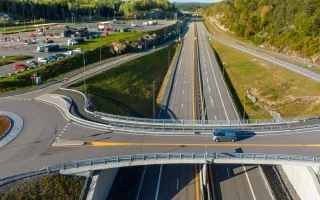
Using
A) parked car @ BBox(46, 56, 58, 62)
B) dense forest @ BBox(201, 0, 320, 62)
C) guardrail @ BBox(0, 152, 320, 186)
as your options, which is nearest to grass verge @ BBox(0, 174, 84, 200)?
guardrail @ BBox(0, 152, 320, 186)

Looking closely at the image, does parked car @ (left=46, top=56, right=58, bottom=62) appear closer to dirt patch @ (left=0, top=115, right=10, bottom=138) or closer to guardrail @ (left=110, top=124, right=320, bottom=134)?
dirt patch @ (left=0, top=115, right=10, bottom=138)

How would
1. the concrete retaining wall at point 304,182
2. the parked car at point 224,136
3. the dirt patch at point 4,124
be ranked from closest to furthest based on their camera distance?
the concrete retaining wall at point 304,182 < the parked car at point 224,136 < the dirt patch at point 4,124

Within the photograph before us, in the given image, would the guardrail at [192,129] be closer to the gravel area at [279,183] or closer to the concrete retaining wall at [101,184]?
the gravel area at [279,183]

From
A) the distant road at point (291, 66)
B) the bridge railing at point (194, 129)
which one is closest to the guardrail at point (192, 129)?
the bridge railing at point (194, 129)

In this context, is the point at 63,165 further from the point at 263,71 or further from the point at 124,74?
the point at 263,71

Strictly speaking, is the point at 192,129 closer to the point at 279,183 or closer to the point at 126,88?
the point at 279,183

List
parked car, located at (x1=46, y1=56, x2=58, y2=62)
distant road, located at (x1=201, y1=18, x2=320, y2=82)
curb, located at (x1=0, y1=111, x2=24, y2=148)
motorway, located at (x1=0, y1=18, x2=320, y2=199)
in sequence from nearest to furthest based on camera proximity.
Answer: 1. motorway, located at (x1=0, y1=18, x2=320, y2=199)
2. curb, located at (x1=0, y1=111, x2=24, y2=148)
3. parked car, located at (x1=46, y1=56, x2=58, y2=62)
4. distant road, located at (x1=201, y1=18, x2=320, y2=82)

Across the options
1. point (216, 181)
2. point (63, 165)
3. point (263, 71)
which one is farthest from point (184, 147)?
point (263, 71)
